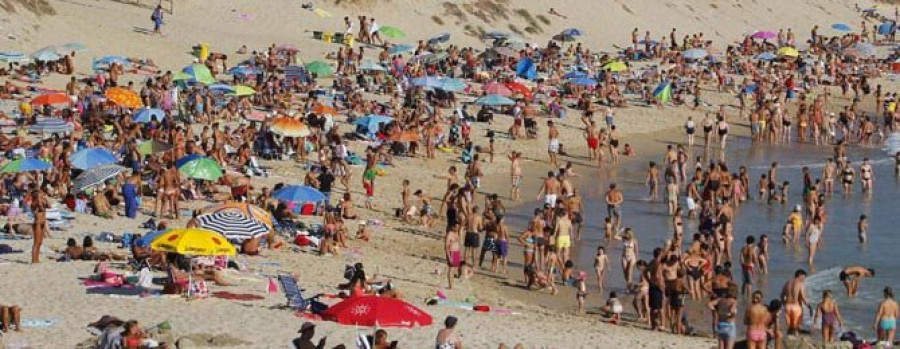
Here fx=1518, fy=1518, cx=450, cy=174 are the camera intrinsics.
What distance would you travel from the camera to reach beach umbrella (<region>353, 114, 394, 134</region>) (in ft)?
99.0

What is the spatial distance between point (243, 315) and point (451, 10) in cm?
3296

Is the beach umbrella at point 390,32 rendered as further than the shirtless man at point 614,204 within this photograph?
Yes

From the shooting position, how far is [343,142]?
29.6 metres

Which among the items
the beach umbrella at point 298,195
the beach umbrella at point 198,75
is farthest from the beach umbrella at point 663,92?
the beach umbrella at point 298,195

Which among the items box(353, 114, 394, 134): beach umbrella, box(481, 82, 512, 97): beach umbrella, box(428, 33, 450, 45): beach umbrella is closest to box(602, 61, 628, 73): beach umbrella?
box(428, 33, 450, 45): beach umbrella

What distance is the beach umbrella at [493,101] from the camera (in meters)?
33.3

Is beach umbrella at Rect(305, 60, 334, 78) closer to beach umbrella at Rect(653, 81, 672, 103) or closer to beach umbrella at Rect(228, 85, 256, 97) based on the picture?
beach umbrella at Rect(228, 85, 256, 97)

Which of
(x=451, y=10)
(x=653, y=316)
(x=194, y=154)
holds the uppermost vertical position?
(x=451, y=10)

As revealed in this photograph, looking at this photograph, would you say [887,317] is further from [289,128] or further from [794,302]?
[289,128]

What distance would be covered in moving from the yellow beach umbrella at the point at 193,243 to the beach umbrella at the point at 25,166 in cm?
587

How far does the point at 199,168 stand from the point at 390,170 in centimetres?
655

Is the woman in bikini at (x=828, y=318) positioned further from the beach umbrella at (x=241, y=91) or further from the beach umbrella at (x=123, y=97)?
the beach umbrella at (x=241, y=91)

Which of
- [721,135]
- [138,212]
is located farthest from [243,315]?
[721,135]

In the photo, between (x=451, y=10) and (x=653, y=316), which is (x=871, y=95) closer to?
(x=451, y=10)
